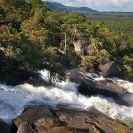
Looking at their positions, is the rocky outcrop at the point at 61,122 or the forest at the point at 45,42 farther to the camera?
the forest at the point at 45,42

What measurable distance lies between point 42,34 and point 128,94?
20.3 meters

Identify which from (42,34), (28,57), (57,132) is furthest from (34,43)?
(57,132)

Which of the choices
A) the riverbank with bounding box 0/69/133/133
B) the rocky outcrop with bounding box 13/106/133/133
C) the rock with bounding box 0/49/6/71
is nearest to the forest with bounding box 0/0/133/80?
the rock with bounding box 0/49/6/71

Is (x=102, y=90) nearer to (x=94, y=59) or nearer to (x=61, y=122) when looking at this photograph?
(x=61, y=122)

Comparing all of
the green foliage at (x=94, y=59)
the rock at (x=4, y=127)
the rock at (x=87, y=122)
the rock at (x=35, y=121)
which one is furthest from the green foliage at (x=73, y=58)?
the rock at (x=4, y=127)

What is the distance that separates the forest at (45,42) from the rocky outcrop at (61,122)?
32.7 feet

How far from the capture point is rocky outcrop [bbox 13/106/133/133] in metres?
18.3

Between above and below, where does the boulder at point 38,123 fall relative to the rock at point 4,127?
above

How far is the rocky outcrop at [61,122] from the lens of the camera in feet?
60.0

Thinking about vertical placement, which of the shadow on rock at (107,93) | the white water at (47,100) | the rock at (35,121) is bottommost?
the shadow on rock at (107,93)

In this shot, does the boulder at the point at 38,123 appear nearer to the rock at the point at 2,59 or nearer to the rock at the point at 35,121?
the rock at the point at 35,121

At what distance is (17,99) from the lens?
26.3 m

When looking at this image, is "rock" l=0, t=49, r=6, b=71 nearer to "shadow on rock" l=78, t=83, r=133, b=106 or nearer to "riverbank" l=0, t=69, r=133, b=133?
"riverbank" l=0, t=69, r=133, b=133

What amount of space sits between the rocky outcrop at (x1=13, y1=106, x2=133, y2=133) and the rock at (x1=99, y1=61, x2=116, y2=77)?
89.5 ft
